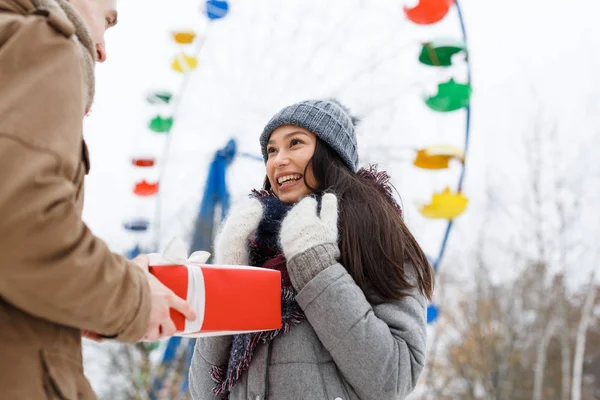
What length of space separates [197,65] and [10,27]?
22.5 feet

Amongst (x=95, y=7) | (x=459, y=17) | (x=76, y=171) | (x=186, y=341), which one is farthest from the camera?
(x=186, y=341)

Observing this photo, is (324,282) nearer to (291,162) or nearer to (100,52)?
(291,162)

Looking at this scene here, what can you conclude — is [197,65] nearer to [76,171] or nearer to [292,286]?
[292,286]

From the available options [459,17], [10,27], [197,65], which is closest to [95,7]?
[10,27]

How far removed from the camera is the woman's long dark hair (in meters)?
1.84

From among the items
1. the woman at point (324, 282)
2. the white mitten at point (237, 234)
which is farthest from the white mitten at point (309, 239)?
the white mitten at point (237, 234)

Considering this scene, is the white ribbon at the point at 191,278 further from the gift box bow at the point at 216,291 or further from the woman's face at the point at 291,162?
the woman's face at the point at 291,162

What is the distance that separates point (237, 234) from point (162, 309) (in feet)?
2.35

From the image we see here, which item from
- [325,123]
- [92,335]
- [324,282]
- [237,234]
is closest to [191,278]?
[92,335]

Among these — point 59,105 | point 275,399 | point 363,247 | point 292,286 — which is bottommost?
point 275,399

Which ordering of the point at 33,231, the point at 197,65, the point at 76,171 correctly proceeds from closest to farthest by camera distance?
the point at 33,231
the point at 76,171
the point at 197,65

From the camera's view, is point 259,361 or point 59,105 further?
point 259,361

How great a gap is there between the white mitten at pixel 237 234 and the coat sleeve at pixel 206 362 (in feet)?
0.78

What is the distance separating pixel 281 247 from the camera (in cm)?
193
